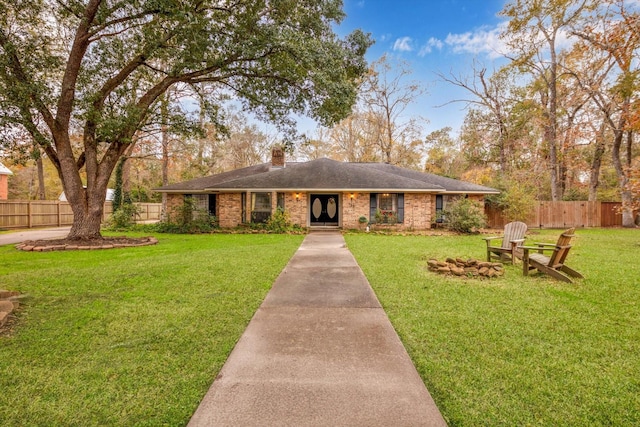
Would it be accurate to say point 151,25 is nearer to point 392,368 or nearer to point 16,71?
point 16,71

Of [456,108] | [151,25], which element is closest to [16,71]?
[151,25]

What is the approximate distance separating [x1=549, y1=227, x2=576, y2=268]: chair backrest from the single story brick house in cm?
912

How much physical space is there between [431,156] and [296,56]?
86.7ft

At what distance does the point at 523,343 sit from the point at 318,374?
2149 mm

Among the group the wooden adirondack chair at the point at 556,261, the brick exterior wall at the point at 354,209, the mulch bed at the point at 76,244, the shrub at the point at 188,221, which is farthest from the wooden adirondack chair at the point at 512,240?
the shrub at the point at 188,221

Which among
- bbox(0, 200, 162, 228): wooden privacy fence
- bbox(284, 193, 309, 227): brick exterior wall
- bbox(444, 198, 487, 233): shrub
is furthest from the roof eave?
bbox(0, 200, 162, 228): wooden privacy fence

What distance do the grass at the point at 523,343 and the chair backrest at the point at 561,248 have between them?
14.6 inches

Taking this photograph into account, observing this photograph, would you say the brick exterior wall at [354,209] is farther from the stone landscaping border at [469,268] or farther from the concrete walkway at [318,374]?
the concrete walkway at [318,374]

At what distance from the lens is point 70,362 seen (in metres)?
2.58

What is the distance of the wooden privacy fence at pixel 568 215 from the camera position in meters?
17.2

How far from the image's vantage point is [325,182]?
1510 centimetres

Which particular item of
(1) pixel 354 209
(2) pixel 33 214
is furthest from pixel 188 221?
(2) pixel 33 214

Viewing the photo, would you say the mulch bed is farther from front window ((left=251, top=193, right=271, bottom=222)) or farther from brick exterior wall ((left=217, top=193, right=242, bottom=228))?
front window ((left=251, top=193, right=271, bottom=222))

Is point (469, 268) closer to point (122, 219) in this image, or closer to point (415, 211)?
point (415, 211)
